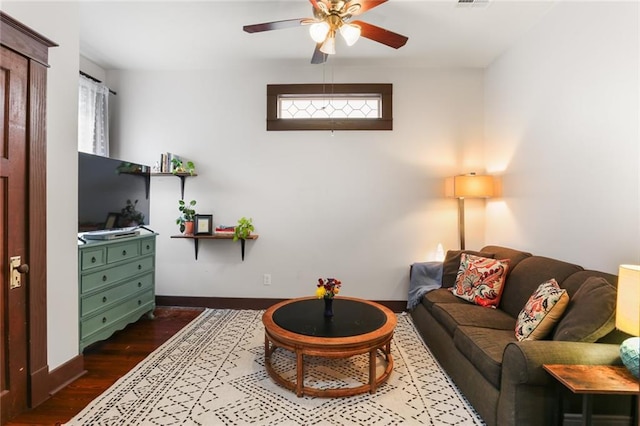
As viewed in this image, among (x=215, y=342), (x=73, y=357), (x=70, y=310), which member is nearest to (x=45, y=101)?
(x=70, y=310)

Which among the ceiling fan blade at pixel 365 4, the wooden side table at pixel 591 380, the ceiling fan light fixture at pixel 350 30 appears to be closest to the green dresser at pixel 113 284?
the ceiling fan light fixture at pixel 350 30

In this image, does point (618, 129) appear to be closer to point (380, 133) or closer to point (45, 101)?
point (380, 133)

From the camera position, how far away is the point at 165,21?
2729 mm

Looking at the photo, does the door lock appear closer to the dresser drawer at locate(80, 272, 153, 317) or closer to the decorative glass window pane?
the dresser drawer at locate(80, 272, 153, 317)

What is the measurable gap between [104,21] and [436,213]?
13.0 ft

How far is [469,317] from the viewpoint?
7.39 ft

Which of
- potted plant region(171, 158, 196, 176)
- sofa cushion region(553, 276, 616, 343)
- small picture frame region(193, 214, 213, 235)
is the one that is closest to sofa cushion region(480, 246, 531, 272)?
sofa cushion region(553, 276, 616, 343)

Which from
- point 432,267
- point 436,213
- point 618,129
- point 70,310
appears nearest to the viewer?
point 618,129

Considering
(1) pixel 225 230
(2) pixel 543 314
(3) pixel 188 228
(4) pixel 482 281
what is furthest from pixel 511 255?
(3) pixel 188 228

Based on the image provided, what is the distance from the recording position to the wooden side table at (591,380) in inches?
48.4

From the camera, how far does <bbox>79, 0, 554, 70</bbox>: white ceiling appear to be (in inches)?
99.3

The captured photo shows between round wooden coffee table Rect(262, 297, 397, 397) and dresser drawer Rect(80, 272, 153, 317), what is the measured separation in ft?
4.77

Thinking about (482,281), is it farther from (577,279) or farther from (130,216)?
(130,216)

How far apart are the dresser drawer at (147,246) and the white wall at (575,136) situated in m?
3.90
